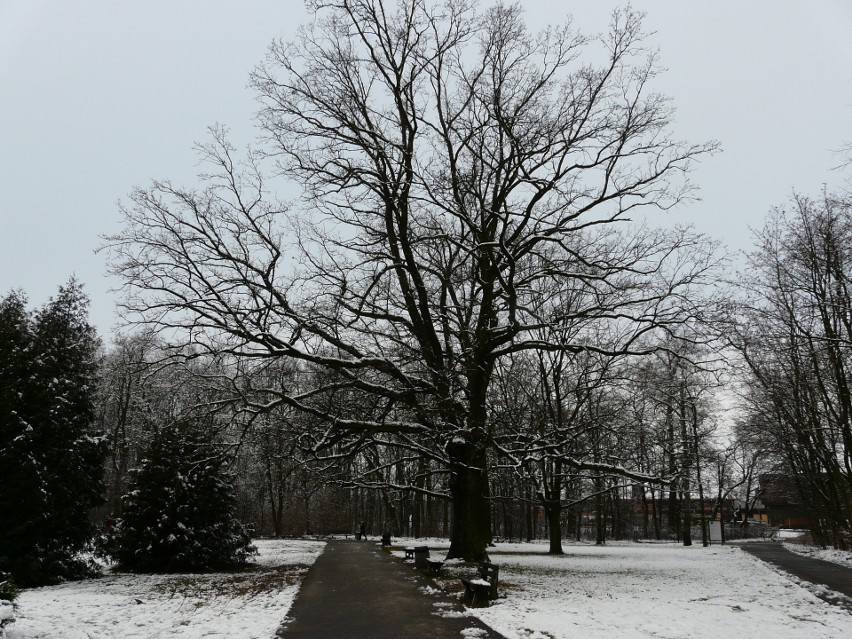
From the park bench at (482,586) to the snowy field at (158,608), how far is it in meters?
3.10

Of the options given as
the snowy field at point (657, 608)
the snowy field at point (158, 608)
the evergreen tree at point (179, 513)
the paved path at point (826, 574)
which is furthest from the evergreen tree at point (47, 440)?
the paved path at point (826, 574)

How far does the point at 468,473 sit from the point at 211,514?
762 cm

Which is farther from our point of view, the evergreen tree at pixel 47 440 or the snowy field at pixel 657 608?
the evergreen tree at pixel 47 440

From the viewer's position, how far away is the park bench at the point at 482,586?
33.4 feet

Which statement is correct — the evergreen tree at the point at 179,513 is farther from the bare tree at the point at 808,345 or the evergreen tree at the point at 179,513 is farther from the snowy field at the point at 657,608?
the bare tree at the point at 808,345

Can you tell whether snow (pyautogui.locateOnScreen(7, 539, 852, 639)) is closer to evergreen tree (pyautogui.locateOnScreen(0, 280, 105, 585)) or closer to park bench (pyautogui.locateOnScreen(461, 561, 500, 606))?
park bench (pyautogui.locateOnScreen(461, 561, 500, 606))

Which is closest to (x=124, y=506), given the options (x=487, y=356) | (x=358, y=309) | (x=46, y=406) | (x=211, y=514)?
(x=211, y=514)

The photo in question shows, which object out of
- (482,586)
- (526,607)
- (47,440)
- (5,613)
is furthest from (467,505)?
(5,613)

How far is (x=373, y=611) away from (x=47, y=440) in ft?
31.5

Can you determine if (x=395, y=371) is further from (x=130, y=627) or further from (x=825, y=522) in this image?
(x=825, y=522)

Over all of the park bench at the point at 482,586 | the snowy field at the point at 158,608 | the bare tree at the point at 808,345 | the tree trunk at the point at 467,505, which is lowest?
the snowy field at the point at 158,608

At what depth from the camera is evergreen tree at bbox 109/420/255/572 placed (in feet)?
55.2

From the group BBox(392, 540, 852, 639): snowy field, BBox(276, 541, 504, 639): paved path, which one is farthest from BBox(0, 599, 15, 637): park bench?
BBox(392, 540, 852, 639): snowy field

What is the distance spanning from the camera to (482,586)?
1016 cm
